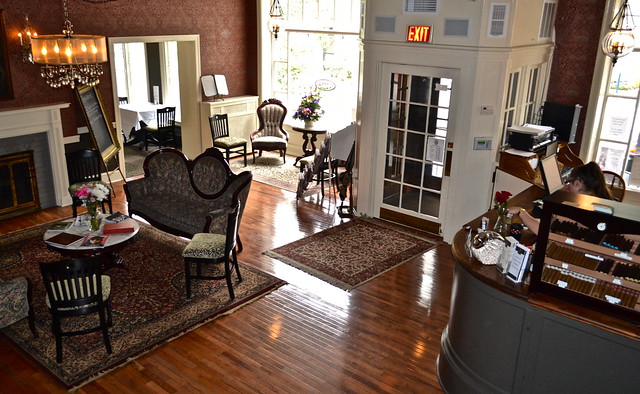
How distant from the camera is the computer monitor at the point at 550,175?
491 cm

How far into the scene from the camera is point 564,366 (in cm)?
362

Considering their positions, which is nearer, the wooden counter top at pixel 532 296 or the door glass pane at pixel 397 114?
the wooden counter top at pixel 532 296

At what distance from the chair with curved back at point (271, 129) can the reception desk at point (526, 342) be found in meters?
6.86

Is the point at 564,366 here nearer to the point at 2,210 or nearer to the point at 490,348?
the point at 490,348

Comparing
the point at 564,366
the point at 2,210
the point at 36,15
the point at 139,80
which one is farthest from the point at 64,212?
the point at 564,366

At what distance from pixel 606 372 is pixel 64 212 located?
7400 mm

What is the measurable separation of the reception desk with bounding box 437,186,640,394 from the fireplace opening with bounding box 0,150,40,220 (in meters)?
6.49

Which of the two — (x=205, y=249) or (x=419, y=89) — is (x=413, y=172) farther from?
(x=205, y=249)

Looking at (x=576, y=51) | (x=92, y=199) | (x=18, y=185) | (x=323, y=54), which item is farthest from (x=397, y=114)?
(x=18, y=185)

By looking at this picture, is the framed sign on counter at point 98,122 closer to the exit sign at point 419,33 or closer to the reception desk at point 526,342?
the exit sign at point 419,33

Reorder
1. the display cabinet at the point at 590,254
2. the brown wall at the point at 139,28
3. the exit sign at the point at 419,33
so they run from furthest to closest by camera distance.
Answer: the brown wall at the point at 139,28 < the exit sign at the point at 419,33 < the display cabinet at the point at 590,254

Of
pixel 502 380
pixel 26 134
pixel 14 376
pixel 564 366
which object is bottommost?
pixel 14 376

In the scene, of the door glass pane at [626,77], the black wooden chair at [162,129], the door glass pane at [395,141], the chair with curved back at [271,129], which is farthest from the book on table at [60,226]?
the door glass pane at [626,77]

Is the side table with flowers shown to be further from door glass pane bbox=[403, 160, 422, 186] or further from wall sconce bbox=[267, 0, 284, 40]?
wall sconce bbox=[267, 0, 284, 40]
